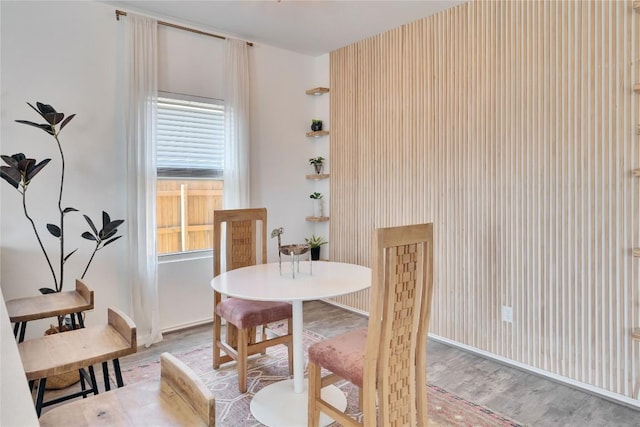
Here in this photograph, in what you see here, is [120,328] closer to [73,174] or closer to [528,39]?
[73,174]

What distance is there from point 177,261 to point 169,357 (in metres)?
2.45

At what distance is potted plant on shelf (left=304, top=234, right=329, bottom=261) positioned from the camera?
436 centimetres

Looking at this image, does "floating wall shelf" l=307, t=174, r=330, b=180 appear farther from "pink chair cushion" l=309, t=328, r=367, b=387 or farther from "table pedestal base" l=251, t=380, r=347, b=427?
"pink chair cushion" l=309, t=328, r=367, b=387

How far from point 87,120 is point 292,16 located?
6.12 ft

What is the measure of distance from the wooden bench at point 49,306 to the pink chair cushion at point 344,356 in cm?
117

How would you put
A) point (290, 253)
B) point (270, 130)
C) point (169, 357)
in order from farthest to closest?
1. point (270, 130)
2. point (290, 253)
3. point (169, 357)

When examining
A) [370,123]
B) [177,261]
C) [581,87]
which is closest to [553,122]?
[581,87]

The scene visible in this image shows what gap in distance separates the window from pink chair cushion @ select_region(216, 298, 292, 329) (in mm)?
1212

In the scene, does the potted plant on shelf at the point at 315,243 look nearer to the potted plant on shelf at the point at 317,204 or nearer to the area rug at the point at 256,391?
the potted plant on shelf at the point at 317,204

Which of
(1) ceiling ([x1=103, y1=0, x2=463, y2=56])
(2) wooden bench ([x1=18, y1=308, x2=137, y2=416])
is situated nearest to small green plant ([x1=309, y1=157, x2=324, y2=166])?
(1) ceiling ([x1=103, y1=0, x2=463, y2=56])

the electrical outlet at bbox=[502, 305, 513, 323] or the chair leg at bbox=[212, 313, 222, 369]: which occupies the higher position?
the electrical outlet at bbox=[502, 305, 513, 323]

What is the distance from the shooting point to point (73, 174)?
301 cm

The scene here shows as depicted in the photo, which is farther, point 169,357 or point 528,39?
point 528,39

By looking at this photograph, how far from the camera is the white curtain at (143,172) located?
318 cm
